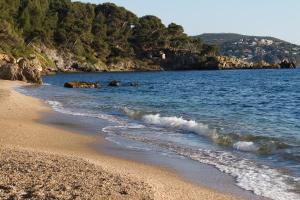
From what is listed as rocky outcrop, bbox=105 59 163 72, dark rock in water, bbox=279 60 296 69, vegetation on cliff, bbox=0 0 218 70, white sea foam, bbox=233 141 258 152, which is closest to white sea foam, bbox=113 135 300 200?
white sea foam, bbox=233 141 258 152

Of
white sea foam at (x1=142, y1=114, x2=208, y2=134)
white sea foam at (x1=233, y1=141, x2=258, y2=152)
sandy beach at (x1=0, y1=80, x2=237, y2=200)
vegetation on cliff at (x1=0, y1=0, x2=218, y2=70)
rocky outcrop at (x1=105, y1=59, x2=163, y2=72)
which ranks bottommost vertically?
rocky outcrop at (x1=105, y1=59, x2=163, y2=72)

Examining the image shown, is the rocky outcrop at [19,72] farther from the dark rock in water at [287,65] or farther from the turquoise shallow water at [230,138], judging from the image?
the dark rock in water at [287,65]

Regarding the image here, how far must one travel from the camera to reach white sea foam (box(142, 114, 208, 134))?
20430 millimetres

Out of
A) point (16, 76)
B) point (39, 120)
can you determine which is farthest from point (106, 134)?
point (16, 76)

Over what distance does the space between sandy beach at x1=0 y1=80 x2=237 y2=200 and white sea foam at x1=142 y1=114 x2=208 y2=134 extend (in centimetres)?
619

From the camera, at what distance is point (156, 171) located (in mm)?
12281

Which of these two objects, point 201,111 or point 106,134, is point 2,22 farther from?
point 106,134

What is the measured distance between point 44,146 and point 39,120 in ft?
25.5

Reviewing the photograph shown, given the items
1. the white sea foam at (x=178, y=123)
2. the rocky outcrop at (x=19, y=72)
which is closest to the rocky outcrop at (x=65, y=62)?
the rocky outcrop at (x=19, y=72)

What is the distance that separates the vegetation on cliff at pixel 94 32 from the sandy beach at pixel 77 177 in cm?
8156

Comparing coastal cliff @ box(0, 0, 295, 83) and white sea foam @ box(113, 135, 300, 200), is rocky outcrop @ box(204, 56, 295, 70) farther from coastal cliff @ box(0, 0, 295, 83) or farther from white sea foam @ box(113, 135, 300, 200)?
white sea foam @ box(113, 135, 300, 200)

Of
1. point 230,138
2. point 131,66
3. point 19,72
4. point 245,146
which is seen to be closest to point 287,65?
point 131,66

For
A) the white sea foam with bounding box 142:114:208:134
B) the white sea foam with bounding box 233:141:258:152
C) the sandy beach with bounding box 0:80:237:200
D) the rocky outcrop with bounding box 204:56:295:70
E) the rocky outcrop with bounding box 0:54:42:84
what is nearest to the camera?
the sandy beach with bounding box 0:80:237:200

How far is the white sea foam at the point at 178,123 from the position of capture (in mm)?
20430
